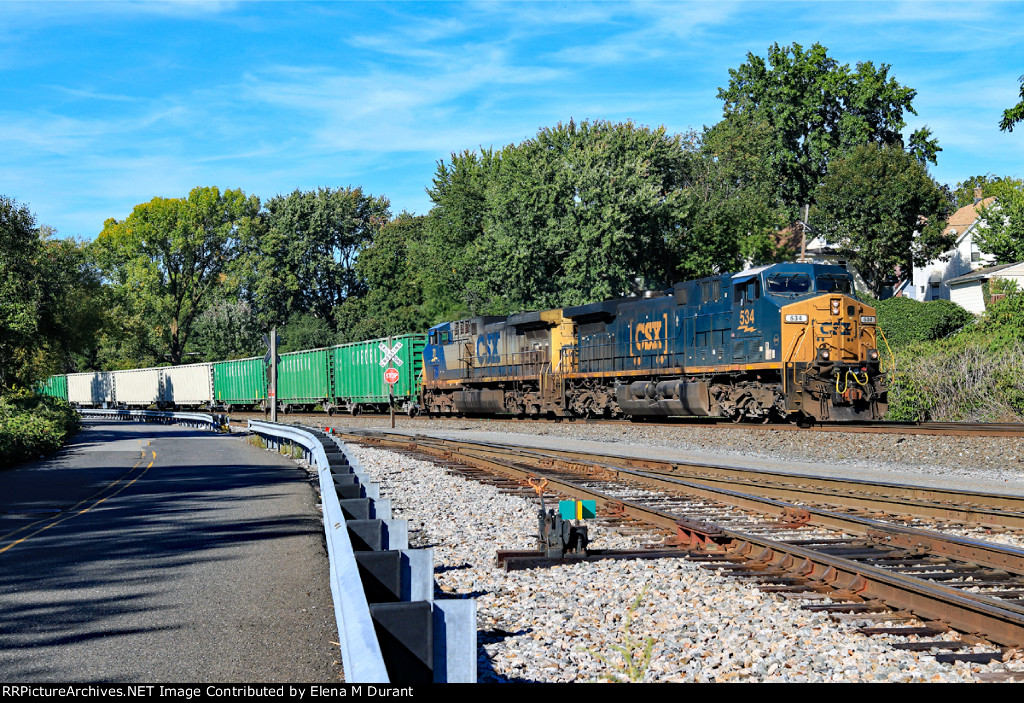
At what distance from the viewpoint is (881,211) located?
52938 millimetres

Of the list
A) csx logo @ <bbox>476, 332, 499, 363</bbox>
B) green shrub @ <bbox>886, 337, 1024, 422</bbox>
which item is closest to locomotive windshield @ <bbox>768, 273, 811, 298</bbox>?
green shrub @ <bbox>886, 337, 1024, 422</bbox>

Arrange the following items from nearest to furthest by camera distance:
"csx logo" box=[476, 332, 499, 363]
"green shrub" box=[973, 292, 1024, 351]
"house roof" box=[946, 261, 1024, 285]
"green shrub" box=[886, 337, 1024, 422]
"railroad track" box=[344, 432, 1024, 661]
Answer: "railroad track" box=[344, 432, 1024, 661] < "green shrub" box=[886, 337, 1024, 422] < "green shrub" box=[973, 292, 1024, 351] < "csx logo" box=[476, 332, 499, 363] < "house roof" box=[946, 261, 1024, 285]

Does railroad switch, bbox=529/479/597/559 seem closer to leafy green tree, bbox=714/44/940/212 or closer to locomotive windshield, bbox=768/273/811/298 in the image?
locomotive windshield, bbox=768/273/811/298

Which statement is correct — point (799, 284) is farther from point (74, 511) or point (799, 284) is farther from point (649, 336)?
point (74, 511)

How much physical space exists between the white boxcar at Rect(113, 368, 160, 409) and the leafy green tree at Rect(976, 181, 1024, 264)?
181 feet

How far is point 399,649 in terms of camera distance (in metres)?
4.05

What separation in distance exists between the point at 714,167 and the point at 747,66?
1601cm

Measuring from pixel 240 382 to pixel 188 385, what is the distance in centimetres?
918

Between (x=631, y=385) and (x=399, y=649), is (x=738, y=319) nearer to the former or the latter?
(x=631, y=385)

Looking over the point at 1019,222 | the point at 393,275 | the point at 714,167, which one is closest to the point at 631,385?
the point at 714,167

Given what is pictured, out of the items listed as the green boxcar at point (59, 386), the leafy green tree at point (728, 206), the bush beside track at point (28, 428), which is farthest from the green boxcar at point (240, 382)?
the green boxcar at point (59, 386)

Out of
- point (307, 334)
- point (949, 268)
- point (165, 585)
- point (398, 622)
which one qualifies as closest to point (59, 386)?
point (307, 334)

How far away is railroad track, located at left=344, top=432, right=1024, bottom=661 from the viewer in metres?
5.55

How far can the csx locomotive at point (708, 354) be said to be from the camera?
1939 cm
